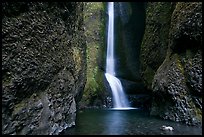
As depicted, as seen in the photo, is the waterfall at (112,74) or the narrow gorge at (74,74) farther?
the waterfall at (112,74)

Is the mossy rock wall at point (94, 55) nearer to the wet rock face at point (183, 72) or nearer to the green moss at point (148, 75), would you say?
the green moss at point (148, 75)

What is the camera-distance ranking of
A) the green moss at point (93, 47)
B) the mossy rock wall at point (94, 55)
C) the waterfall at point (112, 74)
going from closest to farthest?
the waterfall at point (112, 74) → the mossy rock wall at point (94, 55) → the green moss at point (93, 47)

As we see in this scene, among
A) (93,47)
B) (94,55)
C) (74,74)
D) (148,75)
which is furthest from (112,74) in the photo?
(74,74)

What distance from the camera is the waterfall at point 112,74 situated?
2172cm

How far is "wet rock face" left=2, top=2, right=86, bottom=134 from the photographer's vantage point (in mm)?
7902

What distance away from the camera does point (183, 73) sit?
12914 millimetres

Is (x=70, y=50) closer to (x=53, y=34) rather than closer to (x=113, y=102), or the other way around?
(x=53, y=34)

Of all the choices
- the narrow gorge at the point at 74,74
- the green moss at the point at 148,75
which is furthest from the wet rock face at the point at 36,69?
the green moss at the point at 148,75

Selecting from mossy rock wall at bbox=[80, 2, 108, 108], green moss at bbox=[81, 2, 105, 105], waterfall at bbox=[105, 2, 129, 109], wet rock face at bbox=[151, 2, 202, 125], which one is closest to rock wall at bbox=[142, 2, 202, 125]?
wet rock face at bbox=[151, 2, 202, 125]

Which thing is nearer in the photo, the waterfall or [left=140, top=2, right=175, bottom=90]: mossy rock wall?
[left=140, top=2, right=175, bottom=90]: mossy rock wall

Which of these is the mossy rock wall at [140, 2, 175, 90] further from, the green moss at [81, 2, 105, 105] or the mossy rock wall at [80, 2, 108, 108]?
the green moss at [81, 2, 105, 105]

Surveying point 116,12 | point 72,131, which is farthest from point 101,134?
→ point 116,12

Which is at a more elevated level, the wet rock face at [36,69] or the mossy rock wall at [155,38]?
the mossy rock wall at [155,38]

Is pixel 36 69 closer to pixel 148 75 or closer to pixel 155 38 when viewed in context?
pixel 155 38
